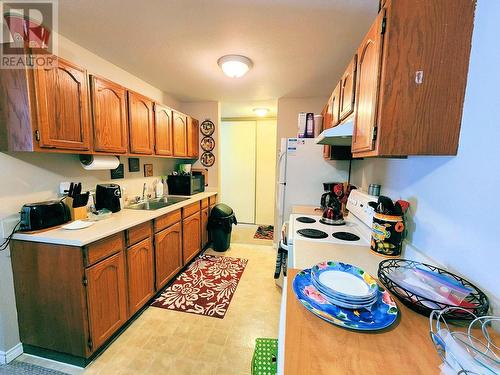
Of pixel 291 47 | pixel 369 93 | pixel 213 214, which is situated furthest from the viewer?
pixel 213 214

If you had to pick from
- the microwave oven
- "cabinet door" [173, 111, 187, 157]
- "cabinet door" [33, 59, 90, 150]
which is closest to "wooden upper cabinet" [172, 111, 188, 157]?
"cabinet door" [173, 111, 187, 157]

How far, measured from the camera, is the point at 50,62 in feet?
4.65

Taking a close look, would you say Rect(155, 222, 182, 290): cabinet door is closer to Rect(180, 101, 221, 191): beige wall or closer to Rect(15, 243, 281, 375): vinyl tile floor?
Rect(15, 243, 281, 375): vinyl tile floor

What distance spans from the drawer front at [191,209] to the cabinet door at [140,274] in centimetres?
70

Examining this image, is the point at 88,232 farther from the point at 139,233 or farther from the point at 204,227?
the point at 204,227

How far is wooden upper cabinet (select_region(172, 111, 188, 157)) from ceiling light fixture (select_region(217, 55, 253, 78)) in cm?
112

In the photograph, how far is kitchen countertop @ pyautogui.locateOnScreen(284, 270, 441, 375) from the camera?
0.53 meters

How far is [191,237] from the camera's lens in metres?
2.87

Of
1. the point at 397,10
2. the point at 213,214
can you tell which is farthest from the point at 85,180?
the point at 397,10

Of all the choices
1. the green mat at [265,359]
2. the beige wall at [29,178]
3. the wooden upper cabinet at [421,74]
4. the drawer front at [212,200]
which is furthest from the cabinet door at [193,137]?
the wooden upper cabinet at [421,74]

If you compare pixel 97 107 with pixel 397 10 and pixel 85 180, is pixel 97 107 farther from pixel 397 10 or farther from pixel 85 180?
pixel 397 10

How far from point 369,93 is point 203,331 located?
206 centimetres

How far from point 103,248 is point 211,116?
8.94ft

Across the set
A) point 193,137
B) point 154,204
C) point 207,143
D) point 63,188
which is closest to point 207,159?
point 207,143
